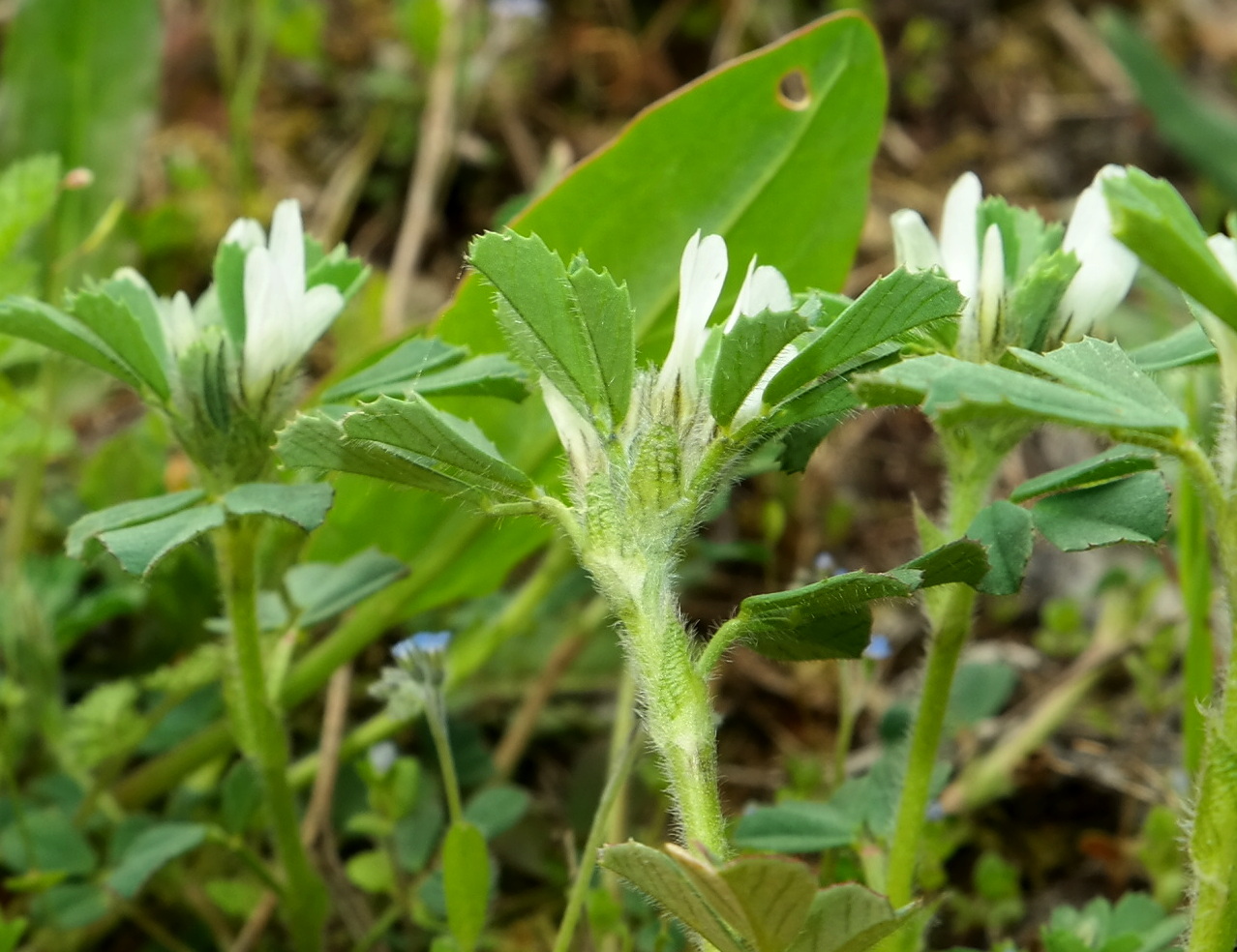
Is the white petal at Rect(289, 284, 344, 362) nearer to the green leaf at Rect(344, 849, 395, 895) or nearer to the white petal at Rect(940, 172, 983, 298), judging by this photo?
the white petal at Rect(940, 172, 983, 298)

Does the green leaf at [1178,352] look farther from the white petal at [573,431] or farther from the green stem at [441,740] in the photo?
the green stem at [441,740]

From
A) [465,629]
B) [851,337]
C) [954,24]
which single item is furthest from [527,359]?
[954,24]

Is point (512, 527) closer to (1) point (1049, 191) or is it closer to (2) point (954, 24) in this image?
(1) point (1049, 191)

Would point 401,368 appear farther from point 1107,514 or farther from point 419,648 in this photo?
point 1107,514

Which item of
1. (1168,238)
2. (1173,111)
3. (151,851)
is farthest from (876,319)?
(1173,111)

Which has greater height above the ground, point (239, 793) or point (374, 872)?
point (239, 793)

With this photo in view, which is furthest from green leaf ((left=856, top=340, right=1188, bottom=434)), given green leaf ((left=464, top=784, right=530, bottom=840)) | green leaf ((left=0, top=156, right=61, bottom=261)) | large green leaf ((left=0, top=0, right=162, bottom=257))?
large green leaf ((left=0, top=0, right=162, bottom=257))

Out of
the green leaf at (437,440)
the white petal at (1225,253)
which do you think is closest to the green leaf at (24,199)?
the green leaf at (437,440)
